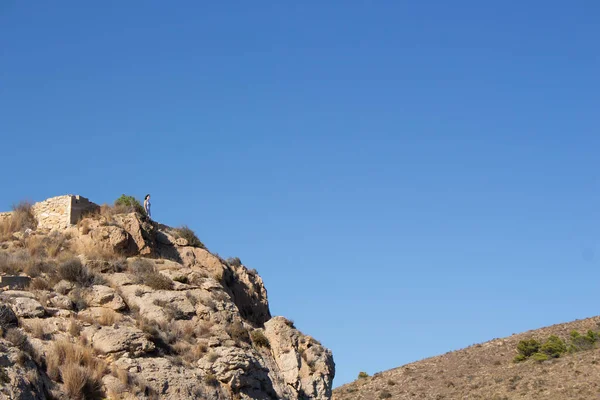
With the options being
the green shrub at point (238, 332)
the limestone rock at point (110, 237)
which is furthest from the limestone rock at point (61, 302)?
the green shrub at point (238, 332)

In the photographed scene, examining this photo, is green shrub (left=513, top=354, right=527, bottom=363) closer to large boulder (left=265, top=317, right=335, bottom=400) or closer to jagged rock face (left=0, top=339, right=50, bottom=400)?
large boulder (left=265, top=317, right=335, bottom=400)

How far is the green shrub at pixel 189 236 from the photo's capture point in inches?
1035

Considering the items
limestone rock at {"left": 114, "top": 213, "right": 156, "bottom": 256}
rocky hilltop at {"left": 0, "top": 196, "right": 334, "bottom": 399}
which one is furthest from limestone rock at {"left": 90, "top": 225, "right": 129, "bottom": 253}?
limestone rock at {"left": 114, "top": 213, "right": 156, "bottom": 256}

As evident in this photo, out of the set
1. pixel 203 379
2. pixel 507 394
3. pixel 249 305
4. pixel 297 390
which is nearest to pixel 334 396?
pixel 507 394

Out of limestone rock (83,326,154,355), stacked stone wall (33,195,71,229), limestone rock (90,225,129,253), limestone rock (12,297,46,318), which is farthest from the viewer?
stacked stone wall (33,195,71,229)

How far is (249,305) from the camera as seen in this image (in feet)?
85.0

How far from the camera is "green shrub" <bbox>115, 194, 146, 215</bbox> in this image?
2606 centimetres

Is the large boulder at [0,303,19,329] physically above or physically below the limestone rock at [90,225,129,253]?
below

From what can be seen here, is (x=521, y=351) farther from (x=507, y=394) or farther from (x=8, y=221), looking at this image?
(x=8, y=221)

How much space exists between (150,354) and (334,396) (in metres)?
36.5

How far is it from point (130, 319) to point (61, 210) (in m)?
6.70

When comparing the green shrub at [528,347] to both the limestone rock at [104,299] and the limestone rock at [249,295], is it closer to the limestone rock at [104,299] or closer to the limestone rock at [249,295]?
the limestone rock at [249,295]

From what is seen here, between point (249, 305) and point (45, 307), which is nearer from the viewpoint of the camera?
point (45, 307)

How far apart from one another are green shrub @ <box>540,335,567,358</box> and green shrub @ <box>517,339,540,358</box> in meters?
0.45
